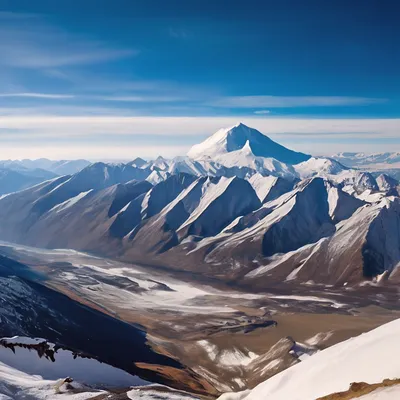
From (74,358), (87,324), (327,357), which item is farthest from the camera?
(87,324)

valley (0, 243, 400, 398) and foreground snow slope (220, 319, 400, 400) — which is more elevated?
foreground snow slope (220, 319, 400, 400)

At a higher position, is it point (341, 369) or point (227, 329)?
point (341, 369)

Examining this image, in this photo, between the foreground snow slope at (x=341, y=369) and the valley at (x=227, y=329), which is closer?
the foreground snow slope at (x=341, y=369)

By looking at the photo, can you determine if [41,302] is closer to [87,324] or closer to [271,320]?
[87,324]

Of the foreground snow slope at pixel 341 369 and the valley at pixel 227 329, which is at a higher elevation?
the foreground snow slope at pixel 341 369

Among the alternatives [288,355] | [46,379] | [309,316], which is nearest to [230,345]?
[288,355]

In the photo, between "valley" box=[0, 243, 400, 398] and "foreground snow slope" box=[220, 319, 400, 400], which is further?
"valley" box=[0, 243, 400, 398]

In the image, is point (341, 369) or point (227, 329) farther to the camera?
point (227, 329)

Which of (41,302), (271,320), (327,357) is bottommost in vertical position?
(271,320)
